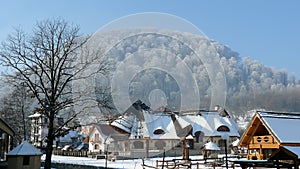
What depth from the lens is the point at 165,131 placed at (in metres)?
42.3

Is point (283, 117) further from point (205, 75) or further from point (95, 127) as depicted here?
point (95, 127)

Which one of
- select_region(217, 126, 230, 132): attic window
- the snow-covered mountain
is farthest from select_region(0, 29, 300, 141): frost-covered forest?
select_region(217, 126, 230, 132): attic window

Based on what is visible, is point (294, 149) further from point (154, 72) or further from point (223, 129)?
point (223, 129)

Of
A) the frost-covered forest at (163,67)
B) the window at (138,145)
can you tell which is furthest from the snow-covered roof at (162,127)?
the frost-covered forest at (163,67)

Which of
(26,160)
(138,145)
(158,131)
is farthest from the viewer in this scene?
(158,131)

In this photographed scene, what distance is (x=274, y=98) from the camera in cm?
5419

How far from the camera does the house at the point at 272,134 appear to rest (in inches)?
473

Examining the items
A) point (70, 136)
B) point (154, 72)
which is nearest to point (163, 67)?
point (154, 72)

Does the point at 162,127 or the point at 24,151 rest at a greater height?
the point at 162,127

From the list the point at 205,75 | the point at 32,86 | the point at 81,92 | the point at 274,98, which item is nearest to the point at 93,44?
the point at 81,92

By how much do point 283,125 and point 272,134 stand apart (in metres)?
0.81

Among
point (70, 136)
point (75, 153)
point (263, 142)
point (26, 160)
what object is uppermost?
point (70, 136)

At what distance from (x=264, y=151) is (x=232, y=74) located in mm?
31015

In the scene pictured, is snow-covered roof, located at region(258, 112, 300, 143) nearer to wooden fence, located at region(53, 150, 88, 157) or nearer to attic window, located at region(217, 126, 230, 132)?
wooden fence, located at region(53, 150, 88, 157)
